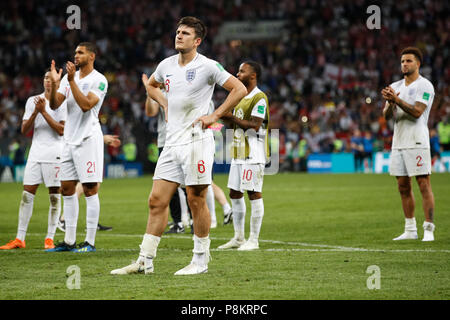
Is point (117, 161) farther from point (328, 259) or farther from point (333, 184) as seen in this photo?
point (328, 259)

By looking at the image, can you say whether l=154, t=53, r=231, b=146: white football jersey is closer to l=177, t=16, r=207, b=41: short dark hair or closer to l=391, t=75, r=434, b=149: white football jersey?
l=177, t=16, r=207, b=41: short dark hair

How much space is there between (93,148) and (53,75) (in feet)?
3.27

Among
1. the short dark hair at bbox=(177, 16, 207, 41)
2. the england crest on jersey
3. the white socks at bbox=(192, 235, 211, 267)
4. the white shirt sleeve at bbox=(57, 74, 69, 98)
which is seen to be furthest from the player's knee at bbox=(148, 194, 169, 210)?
the white shirt sleeve at bbox=(57, 74, 69, 98)

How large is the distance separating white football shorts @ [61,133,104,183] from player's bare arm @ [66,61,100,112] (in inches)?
16.4

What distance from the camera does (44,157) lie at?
9922mm

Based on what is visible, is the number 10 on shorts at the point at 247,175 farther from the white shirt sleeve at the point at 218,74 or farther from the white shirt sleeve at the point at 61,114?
the white shirt sleeve at the point at 61,114

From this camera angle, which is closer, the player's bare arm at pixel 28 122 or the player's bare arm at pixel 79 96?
the player's bare arm at pixel 79 96

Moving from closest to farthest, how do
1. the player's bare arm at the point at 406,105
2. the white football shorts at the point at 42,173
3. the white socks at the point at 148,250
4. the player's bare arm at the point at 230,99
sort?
the player's bare arm at the point at 230,99, the white socks at the point at 148,250, the player's bare arm at the point at 406,105, the white football shorts at the point at 42,173

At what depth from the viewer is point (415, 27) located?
36.5 metres

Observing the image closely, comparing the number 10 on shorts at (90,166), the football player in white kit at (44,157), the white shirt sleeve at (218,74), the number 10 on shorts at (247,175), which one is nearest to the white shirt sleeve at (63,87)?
the football player in white kit at (44,157)

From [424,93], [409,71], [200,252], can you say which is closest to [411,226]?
[424,93]

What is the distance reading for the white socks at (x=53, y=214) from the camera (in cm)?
962

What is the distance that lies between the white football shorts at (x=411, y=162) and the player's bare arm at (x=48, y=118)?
4.58 metres
